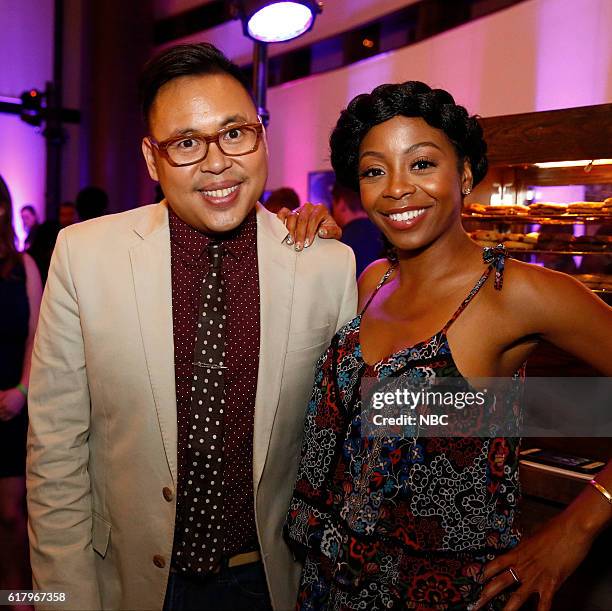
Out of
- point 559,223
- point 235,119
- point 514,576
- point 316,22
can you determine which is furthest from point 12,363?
point 316,22

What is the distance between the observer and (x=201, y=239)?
1656mm

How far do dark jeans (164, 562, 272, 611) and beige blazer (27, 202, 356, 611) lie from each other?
0.05m

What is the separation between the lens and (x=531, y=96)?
4.71 m

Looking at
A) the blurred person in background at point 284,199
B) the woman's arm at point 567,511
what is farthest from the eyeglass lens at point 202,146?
the blurred person in background at point 284,199

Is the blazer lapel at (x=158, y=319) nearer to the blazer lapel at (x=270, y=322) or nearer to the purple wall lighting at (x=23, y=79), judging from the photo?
the blazer lapel at (x=270, y=322)

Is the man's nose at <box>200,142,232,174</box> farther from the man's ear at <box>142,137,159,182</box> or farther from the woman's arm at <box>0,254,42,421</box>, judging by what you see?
the woman's arm at <box>0,254,42,421</box>

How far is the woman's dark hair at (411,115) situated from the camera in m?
1.62

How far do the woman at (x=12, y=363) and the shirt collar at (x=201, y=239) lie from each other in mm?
1486

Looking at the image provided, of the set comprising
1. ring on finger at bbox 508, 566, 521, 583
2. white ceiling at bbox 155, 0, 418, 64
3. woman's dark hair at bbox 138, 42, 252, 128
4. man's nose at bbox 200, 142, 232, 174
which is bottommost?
ring on finger at bbox 508, 566, 521, 583

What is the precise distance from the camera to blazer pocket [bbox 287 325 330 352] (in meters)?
1.66

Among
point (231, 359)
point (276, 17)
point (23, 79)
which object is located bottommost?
point (231, 359)

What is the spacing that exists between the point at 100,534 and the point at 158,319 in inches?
23.2

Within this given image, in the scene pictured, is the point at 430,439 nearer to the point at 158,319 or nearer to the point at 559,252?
the point at 158,319

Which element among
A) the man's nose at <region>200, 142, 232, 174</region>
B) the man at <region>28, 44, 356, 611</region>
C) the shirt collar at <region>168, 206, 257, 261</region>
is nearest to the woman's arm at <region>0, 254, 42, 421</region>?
the man at <region>28, 44, 356, 611</region>
